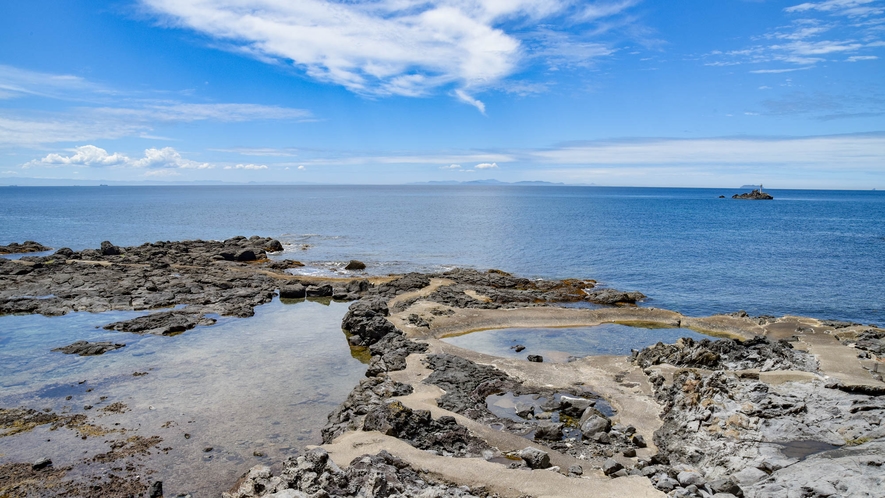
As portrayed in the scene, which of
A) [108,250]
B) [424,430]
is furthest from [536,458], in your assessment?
[108,250]

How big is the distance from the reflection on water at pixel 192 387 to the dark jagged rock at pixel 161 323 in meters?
0.95

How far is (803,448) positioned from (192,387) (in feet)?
89.6

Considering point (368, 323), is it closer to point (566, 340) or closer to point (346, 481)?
point (566, 340)

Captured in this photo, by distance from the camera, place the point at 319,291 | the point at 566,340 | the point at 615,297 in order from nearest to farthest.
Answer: the point at 566,340
the point at 615,297
the point at 319,291

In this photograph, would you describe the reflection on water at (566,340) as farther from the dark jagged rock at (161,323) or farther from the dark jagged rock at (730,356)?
the dark jagged rock at (161,323)

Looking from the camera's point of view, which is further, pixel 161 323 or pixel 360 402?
pixel 161 323

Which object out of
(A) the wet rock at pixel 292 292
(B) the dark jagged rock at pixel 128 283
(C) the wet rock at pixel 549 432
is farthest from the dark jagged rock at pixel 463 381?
(A) the wet rock at pixel 292 292

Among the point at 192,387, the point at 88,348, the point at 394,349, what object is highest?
the point at 394,349

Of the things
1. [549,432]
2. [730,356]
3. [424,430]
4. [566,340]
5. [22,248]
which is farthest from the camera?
[22,248]

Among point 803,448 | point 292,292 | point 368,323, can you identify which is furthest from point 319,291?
point 803,448

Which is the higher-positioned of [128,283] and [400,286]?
[400,286]

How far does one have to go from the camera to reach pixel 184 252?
69688 mm

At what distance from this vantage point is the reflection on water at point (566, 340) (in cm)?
3347

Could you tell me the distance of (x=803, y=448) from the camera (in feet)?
54.2
